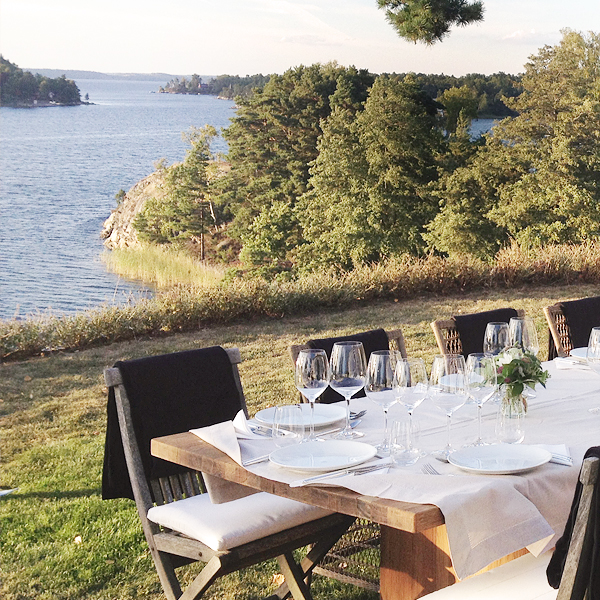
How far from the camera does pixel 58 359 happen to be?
7.13 metres

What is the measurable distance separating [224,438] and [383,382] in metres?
0.43

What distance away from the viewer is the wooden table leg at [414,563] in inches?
89.0

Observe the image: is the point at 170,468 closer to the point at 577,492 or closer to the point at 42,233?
the point at 577,492

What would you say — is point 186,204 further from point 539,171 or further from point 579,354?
point 579,354

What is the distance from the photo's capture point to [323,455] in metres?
1.89

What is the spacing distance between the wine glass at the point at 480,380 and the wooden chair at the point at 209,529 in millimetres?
593

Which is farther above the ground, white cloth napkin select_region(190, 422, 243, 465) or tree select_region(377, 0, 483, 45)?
tree select_region(377, 0, 483, 45)

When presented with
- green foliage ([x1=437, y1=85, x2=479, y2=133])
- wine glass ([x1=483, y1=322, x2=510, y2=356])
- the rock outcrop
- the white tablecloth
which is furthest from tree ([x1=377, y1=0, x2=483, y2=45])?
the rock outcrop

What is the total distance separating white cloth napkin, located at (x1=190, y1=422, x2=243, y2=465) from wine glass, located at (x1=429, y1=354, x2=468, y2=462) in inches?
18.8

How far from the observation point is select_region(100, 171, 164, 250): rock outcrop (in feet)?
105

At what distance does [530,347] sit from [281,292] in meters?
6.39

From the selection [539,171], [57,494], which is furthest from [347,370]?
[539,171]

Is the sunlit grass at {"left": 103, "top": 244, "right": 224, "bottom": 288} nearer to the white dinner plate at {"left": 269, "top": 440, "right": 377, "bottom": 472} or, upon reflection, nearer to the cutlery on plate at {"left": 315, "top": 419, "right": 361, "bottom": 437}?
the cutlery on plate at {"left": 315, "top": 419, "right": 361, "bottom": 437}

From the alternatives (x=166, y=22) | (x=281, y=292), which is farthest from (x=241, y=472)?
(x=166, y=22)
